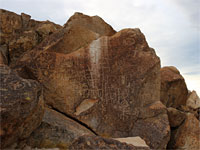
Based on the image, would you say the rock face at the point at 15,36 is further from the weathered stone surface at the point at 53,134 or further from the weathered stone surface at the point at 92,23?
the weathered stone surface at the point at 53,134

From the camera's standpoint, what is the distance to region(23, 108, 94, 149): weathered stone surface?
2971mm

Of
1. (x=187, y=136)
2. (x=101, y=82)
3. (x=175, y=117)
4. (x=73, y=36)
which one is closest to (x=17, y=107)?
(x=101, y=82)

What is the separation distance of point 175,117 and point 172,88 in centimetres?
146

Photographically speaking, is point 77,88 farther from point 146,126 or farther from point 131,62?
point 146,126

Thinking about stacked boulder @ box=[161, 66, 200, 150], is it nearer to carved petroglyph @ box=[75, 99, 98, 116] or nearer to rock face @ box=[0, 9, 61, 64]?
carved petroglyph @ box=[75, 99, 98, 116]

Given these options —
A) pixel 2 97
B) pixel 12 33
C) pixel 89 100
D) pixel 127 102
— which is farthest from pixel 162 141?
pixel 12 33

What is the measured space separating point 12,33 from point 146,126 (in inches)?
150

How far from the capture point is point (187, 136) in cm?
480

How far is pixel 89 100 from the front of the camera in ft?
13.4

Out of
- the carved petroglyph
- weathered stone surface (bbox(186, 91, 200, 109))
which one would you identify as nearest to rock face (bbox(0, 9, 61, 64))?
the carved petroglyph

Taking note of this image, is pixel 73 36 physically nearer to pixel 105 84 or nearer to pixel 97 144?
pixel 105 84

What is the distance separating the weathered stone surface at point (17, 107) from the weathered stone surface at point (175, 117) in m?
3.16

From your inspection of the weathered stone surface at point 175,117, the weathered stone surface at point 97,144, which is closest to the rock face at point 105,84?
the weathered stone surface at point 175,117

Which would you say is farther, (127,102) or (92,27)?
(92,27)
